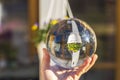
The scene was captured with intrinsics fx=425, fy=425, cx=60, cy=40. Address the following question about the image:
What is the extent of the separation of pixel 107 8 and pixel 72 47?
2055 mm

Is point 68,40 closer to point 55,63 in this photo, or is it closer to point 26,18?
point 55,63

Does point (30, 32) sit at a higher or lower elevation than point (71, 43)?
lower

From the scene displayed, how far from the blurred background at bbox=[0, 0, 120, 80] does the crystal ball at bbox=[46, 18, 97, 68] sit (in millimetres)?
1818

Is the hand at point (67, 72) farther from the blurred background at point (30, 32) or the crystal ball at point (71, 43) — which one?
the blurred background at point (30, 32)

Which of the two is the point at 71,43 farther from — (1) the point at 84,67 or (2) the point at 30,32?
(2) the point at 30,32

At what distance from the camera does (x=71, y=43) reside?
1.12 m

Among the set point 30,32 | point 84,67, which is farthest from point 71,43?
point 30,32

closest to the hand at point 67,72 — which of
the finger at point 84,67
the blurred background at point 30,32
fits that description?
the finger at point 84,67

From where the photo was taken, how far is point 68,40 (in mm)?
1122

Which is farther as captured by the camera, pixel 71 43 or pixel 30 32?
pixel 30 32

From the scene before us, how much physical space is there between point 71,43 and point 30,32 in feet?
6.34

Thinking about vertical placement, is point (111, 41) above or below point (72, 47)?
below

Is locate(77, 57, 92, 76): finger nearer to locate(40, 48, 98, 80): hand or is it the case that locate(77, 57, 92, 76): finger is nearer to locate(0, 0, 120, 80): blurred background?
locate(40, 48, 98, 80): hand

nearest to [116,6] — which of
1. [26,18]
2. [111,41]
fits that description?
[111,41]
